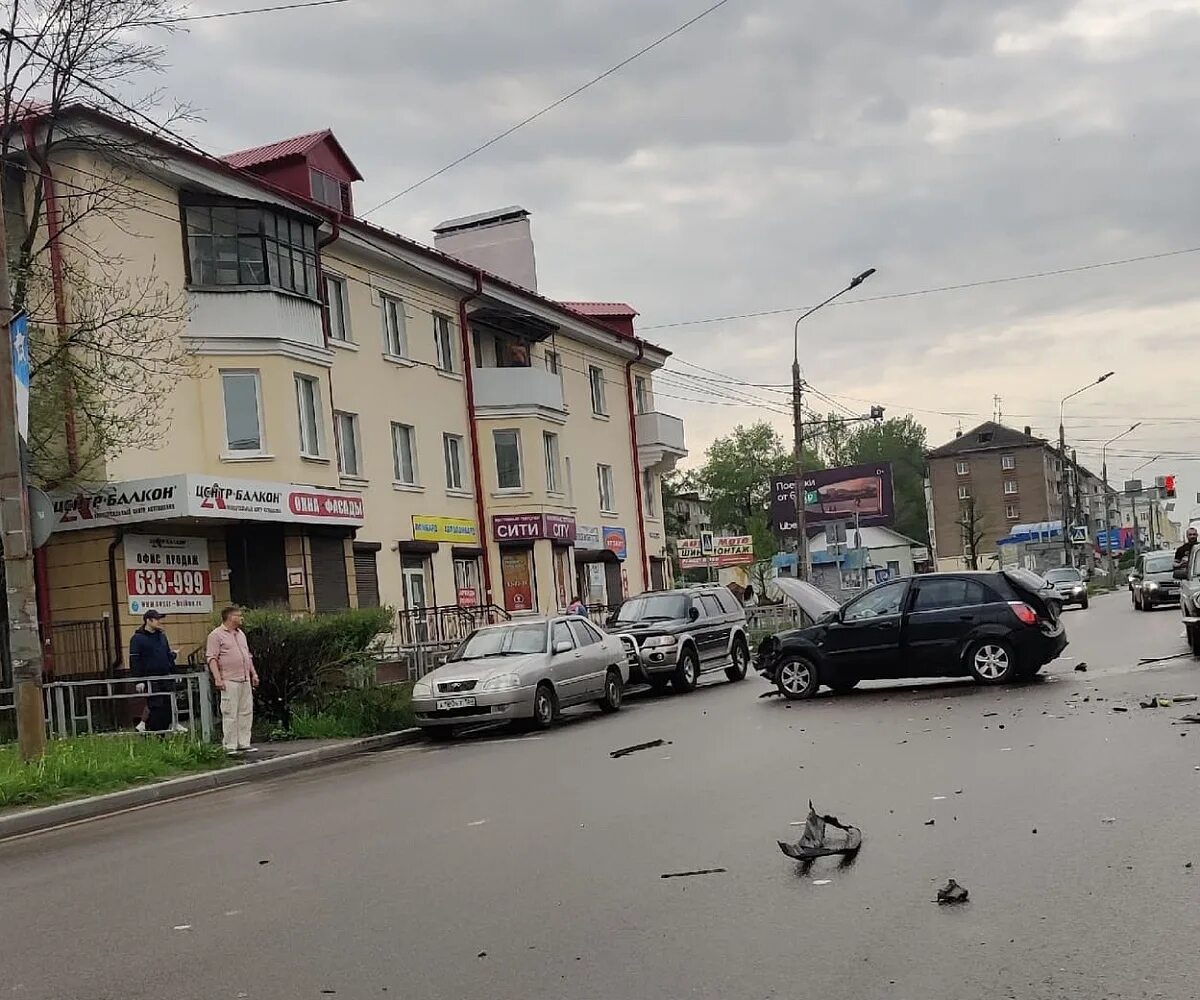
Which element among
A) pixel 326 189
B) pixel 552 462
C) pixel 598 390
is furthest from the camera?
pixel 598 390

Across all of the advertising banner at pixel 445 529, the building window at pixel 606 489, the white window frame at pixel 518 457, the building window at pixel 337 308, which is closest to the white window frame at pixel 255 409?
the building window at pixel 337 308

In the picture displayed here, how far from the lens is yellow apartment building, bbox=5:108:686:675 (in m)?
23.4

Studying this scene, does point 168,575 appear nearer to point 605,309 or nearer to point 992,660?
point 992,660

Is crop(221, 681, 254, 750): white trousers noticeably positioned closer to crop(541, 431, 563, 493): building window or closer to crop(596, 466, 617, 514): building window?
crop(541, 431, 563, 493): building window

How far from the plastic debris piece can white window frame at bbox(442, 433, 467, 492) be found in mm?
26616

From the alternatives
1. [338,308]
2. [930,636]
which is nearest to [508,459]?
[338,308]

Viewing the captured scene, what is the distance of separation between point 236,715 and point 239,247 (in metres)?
12.5

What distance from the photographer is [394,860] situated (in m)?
8.45

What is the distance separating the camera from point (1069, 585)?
50.9 meters

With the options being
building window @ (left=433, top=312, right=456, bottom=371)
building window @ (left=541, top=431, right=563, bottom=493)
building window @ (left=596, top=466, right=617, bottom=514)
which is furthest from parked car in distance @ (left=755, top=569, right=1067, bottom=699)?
building window @ (left=596, top=466, right=617, bottom=514)

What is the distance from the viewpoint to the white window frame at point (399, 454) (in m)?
31.8

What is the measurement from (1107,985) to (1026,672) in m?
13.6

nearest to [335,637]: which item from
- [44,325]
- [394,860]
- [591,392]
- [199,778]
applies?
[199,778]

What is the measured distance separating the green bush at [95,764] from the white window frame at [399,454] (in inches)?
628
